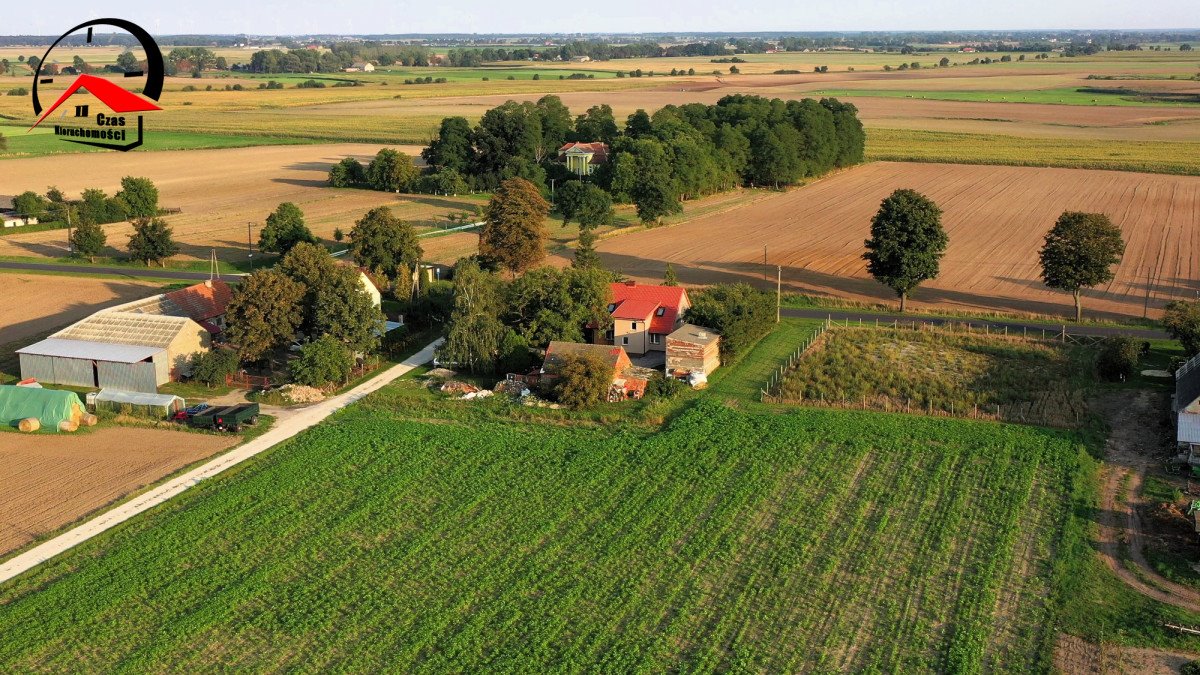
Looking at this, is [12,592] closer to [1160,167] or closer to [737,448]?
[737,448]

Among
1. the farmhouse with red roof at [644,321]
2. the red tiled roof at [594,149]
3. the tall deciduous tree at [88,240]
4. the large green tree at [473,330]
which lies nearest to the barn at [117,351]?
the large green tree at [473,330]

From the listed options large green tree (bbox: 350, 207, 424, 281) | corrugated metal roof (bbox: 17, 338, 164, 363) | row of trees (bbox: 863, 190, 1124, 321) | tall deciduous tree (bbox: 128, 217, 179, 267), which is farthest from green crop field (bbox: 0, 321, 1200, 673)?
tall deciduous tree (bbox: 128, 217, 179, 267)

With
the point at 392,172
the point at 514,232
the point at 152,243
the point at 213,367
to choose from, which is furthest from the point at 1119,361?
the point at 392,172

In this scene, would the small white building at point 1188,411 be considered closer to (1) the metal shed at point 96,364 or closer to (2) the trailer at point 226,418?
(2) the trailer at point 226,418

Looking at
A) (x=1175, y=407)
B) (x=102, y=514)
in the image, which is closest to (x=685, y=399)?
(x=1175, y=407)

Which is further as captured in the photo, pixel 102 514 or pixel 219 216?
pixel 219 216

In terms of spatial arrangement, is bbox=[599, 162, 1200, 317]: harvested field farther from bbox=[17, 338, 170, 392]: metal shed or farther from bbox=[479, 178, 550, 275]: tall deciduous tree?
bbox=[17, 338, 170, 392]: metal shed
